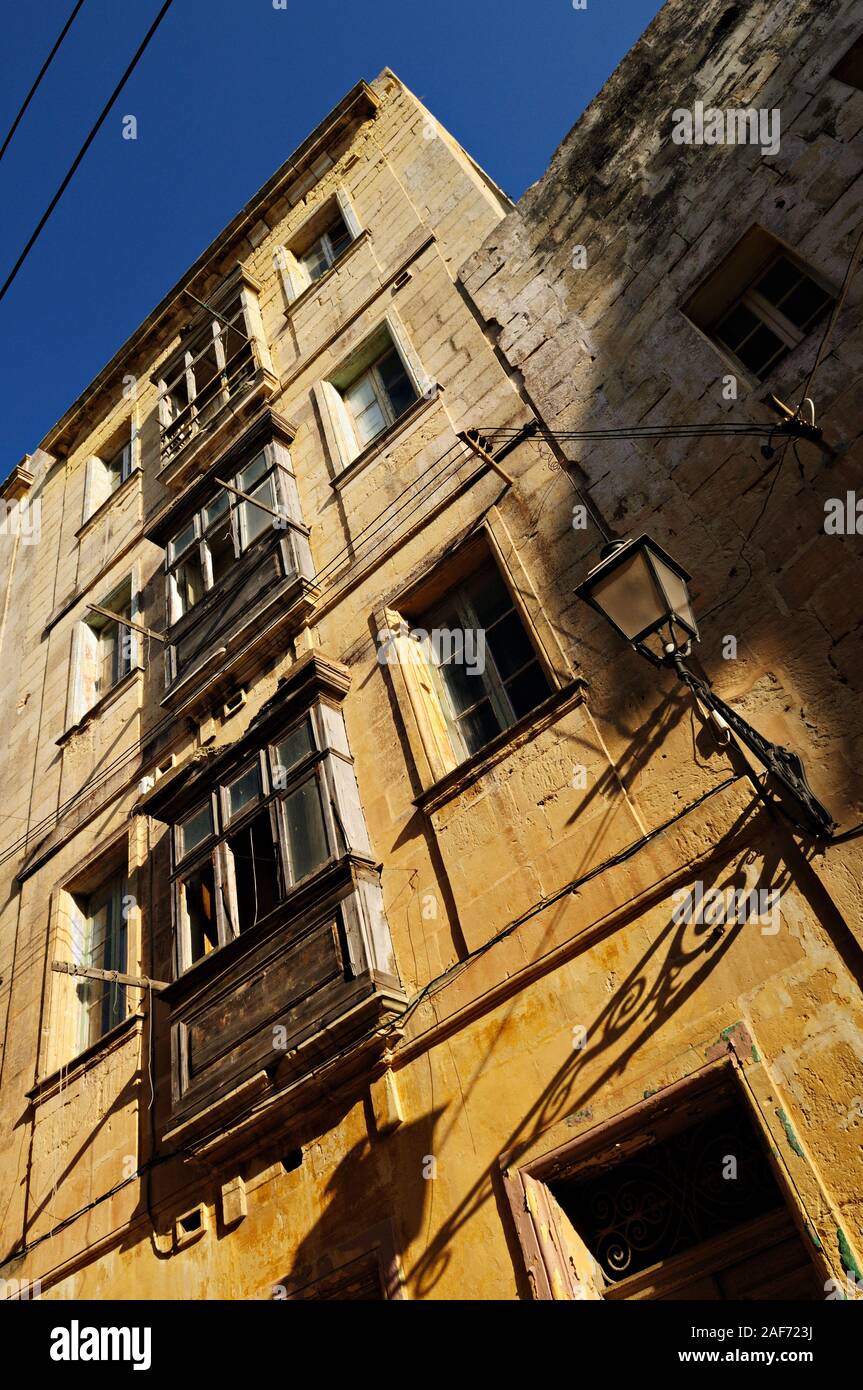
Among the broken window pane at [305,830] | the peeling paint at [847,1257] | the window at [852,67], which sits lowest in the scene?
the peeling paint at [847,1257]

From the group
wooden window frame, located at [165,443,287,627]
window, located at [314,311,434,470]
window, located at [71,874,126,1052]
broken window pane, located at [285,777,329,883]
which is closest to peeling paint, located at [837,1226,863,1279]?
broken window pane, located at [285,777,329,883]

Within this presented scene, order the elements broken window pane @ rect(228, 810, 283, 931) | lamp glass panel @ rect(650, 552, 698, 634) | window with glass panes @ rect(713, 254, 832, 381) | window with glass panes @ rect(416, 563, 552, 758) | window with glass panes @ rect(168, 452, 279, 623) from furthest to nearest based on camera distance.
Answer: window with glass panes @ rect(168, 452, 279, 623), broken window pane @ rect(228, 810, 283, 931), window with glass panes @ rect(416, 563, 552, 758), window with glass panes @ rect(713, 254, 832, 381), lamp glass panel @ rect(650, 552, 698, 634)

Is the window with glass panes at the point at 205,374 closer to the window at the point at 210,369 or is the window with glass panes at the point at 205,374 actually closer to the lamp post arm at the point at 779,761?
the window at the point at 210,369

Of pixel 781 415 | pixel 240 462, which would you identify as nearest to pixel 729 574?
pixel 781 415

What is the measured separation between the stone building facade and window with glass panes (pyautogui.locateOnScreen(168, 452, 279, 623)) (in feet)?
0.21

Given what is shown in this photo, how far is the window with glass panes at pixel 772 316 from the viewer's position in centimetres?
677

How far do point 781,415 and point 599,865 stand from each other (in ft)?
9.79

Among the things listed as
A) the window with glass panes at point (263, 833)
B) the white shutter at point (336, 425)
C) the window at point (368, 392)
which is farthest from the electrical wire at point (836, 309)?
the white shutter at point (336, 425)

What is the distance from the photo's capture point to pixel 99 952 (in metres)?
10.1

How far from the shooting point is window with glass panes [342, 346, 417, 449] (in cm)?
1052

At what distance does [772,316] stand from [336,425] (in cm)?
525

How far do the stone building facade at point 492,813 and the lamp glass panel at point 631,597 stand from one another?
0.85m

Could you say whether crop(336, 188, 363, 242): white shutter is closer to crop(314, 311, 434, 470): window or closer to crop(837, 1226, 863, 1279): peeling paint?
crop(314, 311, 434, 470): window

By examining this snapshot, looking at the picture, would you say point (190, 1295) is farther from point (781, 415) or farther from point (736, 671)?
point (781, 415)
